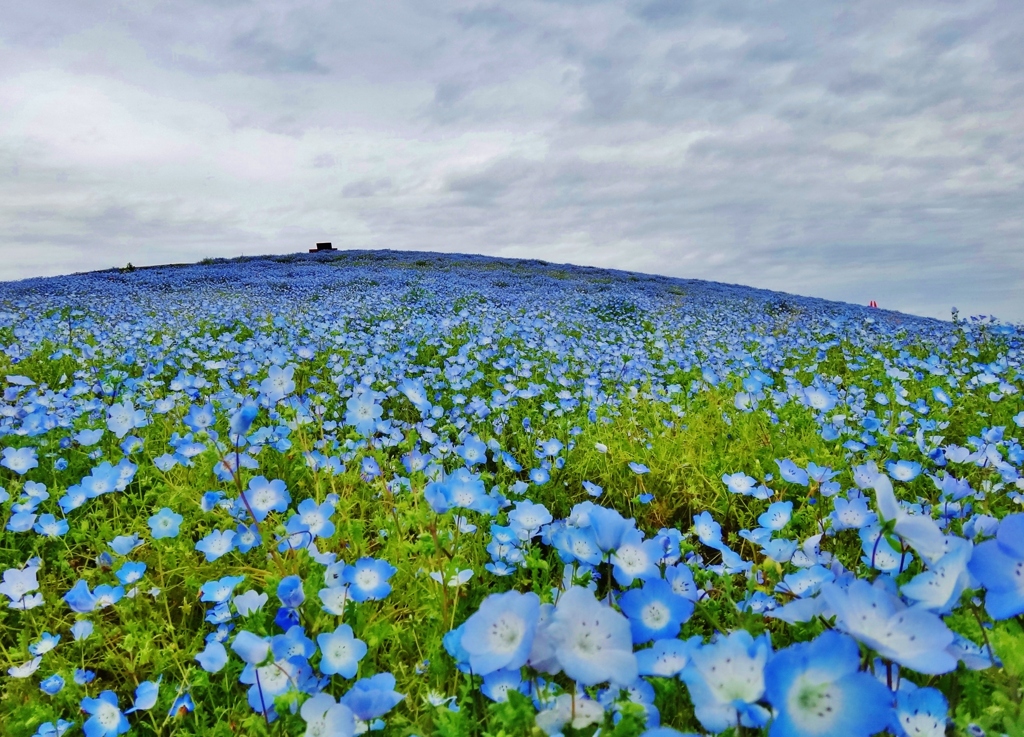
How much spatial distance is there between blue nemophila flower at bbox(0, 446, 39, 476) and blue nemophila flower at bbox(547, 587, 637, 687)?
303 centimetres

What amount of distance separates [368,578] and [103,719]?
0.75m

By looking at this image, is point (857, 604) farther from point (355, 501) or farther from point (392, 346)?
point (392, 346)

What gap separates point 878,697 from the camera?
79cm

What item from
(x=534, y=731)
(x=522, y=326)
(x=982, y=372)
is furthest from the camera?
(x=522, y=326)

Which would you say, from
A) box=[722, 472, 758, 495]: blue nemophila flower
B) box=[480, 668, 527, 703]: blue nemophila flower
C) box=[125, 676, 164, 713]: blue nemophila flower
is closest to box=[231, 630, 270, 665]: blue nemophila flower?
box=[480, 668, 527, 703]: blue nemophila flower

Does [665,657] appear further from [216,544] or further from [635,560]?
[216,544]

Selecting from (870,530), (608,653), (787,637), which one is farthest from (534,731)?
(787,637)

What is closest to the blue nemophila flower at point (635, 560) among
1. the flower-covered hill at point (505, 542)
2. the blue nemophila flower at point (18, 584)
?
the flower-covered hill at point (505, 542)

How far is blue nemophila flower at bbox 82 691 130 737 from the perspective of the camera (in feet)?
5.52

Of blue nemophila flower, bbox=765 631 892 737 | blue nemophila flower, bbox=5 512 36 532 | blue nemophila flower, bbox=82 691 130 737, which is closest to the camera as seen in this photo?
blue nemophila flower, bbox=765 631 892 737

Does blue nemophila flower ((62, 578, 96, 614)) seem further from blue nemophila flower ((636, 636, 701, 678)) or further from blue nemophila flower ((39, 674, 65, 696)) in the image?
blue nemophila flower ((636, 636, 701, 678))

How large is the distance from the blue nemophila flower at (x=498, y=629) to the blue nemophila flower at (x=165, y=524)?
5.63 feet

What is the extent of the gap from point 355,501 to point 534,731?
2.09 meters

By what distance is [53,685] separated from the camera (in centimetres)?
187
